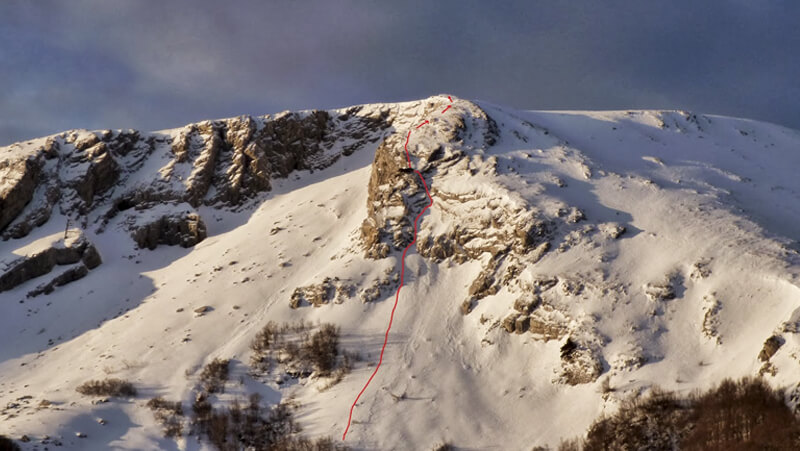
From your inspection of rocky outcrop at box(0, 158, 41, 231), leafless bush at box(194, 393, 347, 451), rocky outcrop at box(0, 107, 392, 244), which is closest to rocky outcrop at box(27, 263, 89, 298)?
rocky outcrop at box(0, 107, 392, 244)

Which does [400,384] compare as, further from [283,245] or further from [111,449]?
[283,245]

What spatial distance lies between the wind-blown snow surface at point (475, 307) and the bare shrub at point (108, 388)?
1.40 m

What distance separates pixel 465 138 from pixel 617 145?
1005 inches

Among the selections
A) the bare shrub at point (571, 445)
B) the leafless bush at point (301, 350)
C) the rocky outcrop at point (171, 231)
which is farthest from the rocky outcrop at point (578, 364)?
the rocky outcrop at point (171, 231)

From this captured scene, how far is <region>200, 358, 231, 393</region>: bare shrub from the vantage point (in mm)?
66000

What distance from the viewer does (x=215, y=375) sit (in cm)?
6750

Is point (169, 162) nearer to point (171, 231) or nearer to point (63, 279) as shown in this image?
point (171, 231)

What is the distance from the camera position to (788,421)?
146 feet

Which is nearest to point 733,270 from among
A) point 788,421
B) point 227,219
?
point 788,421

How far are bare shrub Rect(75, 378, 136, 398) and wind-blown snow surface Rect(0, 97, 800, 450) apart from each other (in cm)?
140

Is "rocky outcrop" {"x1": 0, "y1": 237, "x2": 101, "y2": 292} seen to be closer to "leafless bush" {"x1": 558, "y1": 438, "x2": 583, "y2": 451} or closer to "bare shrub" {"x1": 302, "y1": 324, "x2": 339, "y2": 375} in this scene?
"bare shrub" {"x1": 302, "y1": 324, "x2": 339, "y2": 375}

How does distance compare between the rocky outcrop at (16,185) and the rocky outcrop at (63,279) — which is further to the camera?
the rocky outcrop at (16,185)

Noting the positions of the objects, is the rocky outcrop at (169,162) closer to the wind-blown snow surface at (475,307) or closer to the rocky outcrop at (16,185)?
the rocky outcrop at (16,185)

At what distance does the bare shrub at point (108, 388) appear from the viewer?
6556 centimetres
